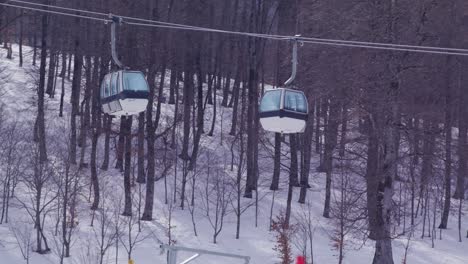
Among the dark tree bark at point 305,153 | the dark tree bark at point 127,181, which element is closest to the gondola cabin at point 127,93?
the dark tree bark at point 127,181

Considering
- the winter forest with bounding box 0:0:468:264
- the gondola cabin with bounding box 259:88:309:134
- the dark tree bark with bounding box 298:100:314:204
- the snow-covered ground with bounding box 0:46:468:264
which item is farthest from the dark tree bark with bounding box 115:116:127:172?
the gondola cabin with bounding box 259:88:309:134

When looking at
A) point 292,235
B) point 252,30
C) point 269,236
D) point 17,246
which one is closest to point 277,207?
point 269,236

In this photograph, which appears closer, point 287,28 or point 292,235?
point 292,235

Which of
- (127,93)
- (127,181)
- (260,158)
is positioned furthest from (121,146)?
(127,93)

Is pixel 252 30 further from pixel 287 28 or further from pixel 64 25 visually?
pixel 64 25

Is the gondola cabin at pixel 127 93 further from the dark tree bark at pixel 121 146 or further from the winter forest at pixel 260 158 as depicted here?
the dark tree bark at pixel 121 146

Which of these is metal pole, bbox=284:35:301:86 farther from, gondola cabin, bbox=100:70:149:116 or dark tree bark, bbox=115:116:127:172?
dark tree bark, bbox=115:116:127:172
